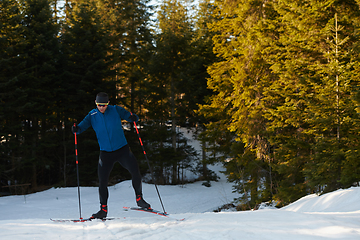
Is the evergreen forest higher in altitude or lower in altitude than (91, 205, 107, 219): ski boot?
higher

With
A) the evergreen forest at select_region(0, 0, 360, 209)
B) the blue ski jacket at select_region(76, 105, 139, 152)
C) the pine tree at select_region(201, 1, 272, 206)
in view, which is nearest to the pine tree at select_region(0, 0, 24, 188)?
the evergreen forest at select_region(0, 0, 360, 209)

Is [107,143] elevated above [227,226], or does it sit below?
above

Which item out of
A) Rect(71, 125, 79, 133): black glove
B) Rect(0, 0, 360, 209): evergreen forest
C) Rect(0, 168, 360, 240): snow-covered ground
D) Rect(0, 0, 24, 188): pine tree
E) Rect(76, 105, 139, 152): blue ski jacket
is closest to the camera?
Rect(0, 168, 360, 240): snow-covered ground

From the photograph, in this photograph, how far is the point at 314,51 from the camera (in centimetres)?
929

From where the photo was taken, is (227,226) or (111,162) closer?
(227,226)

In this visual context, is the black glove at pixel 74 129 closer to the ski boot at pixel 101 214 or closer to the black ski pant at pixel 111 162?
the black ski pant at pixel 111 162

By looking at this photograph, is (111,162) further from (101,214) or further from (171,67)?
(171,67)

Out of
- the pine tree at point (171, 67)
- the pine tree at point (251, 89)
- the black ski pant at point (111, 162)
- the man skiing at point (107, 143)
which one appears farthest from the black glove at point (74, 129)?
the pine tree at point (171, 67)

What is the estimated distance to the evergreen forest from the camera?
8.10 metres

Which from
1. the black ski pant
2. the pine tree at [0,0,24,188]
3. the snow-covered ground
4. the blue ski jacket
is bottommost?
the snow-covered ground

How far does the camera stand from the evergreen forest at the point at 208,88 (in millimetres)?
8102

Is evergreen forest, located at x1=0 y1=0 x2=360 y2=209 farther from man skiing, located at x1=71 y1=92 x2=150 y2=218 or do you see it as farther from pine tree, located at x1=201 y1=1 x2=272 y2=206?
man skiing, located at x1=71 y1=92 x2=150 y2=218

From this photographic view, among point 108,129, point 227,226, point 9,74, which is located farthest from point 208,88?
point 227,226

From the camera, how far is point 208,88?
1594 centimetres
